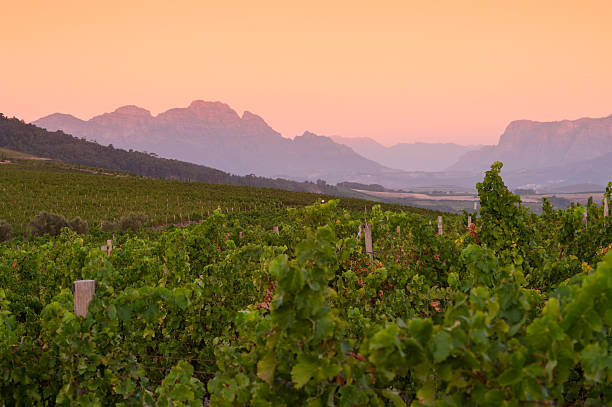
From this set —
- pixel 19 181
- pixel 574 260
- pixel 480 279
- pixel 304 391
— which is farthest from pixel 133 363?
pixel 19 181

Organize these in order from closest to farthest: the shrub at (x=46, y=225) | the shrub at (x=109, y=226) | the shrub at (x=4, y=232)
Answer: the shrub at (x=4, y=232), the shrub at (x=46, y=225), the shrub at (x=109, y=226)

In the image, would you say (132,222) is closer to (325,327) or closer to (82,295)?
(82,295)

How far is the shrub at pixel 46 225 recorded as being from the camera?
2911 centimetres

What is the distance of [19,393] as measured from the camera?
12.3 feet

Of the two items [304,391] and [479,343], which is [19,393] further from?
[479,343]

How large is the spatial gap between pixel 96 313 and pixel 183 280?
10.1ft

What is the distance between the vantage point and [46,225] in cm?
2953

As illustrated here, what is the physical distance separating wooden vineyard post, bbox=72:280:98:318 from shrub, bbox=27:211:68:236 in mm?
29778

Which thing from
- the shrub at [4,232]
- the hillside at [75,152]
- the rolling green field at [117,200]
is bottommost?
the shrub at [4,232]

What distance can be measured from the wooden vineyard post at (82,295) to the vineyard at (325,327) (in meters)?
0.08

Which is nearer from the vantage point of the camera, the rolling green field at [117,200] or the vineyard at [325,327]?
the vineyard at [325,327]

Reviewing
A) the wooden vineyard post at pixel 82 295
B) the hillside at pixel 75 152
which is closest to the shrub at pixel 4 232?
the wooden vineyard post at pixel 82 295

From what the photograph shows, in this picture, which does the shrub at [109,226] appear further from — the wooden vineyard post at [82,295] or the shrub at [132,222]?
the wooden vineyard post at [82,295]

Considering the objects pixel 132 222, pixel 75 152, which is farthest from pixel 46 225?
pixel 75 152
